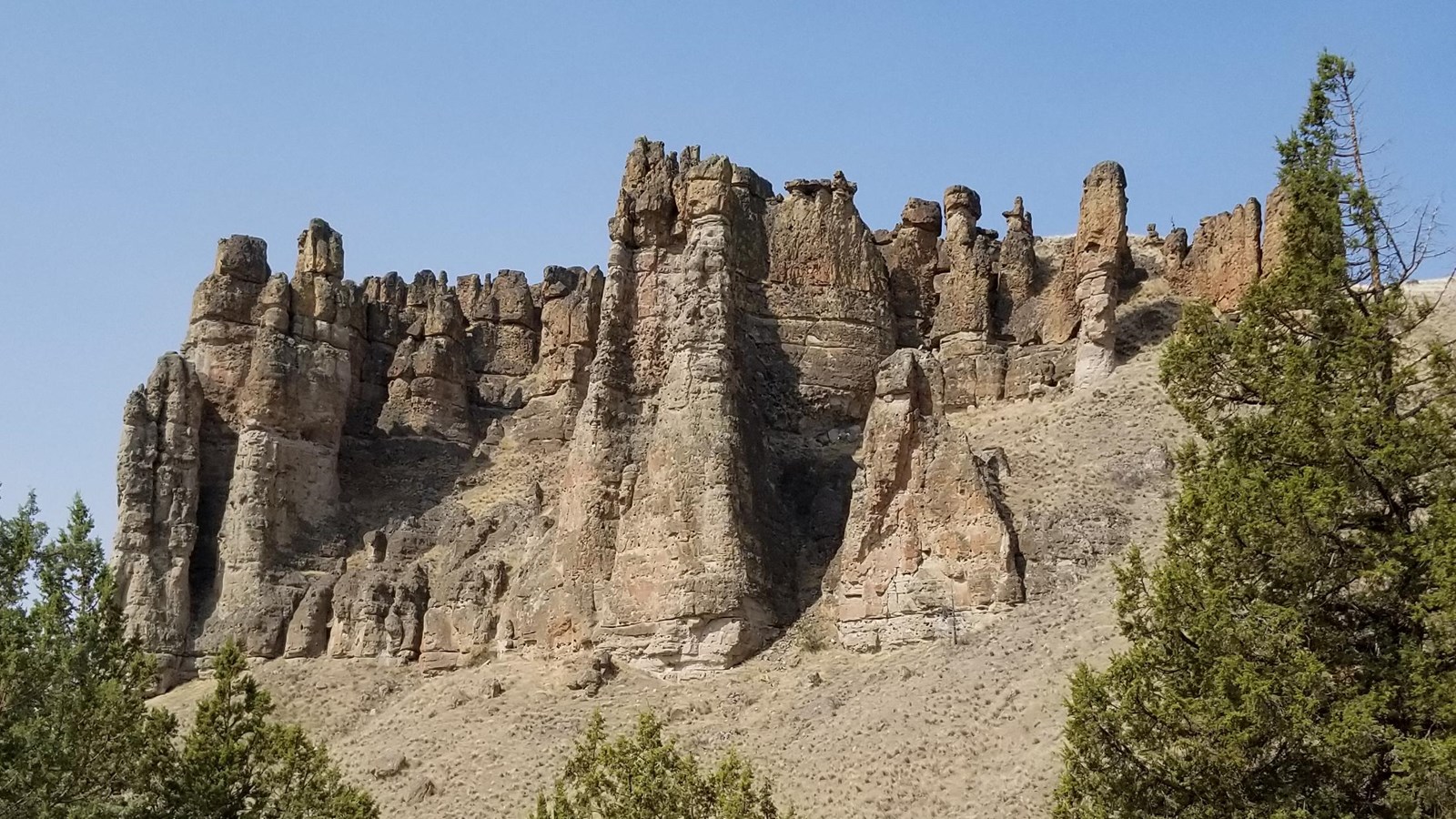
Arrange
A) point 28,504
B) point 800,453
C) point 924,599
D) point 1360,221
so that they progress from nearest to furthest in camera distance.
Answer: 1. point 1360,221
2. point 28,504
3. point 924,599
4. point 800,453

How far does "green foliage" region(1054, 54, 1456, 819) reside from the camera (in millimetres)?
20625

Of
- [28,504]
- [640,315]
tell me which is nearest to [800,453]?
[640,315]

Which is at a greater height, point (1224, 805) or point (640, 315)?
point (640, 315)

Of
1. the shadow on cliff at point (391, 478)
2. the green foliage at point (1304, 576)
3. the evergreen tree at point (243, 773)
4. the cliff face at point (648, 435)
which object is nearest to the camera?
the green foliage at point (1304, 576)

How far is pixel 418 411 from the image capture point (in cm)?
6594

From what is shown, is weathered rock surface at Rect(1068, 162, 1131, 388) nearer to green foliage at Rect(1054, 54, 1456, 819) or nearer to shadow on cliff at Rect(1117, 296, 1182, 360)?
shadow on cliff at Rect(1117, 296, 1182, 360)

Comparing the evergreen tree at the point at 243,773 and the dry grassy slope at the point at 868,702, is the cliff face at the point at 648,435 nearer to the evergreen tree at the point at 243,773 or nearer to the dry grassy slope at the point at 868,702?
the dry grassy slope at the point at 868,702

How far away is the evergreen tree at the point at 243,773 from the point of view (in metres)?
27.9

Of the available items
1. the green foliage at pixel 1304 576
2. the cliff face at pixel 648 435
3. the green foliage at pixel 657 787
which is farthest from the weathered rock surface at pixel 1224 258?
the green foliage at pixel 657 787

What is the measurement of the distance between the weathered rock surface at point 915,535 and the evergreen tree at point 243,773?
18.6m

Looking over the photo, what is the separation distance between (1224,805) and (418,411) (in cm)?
4795

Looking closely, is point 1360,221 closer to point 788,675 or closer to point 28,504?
point 28,504

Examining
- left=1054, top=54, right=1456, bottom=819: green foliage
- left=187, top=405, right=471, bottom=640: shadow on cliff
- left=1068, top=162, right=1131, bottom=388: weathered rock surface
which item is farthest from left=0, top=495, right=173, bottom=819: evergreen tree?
A: left=1068, top=162, right=1131, bottom=388: weathered rock surface

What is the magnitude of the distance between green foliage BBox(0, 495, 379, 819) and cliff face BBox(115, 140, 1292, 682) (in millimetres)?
18691
